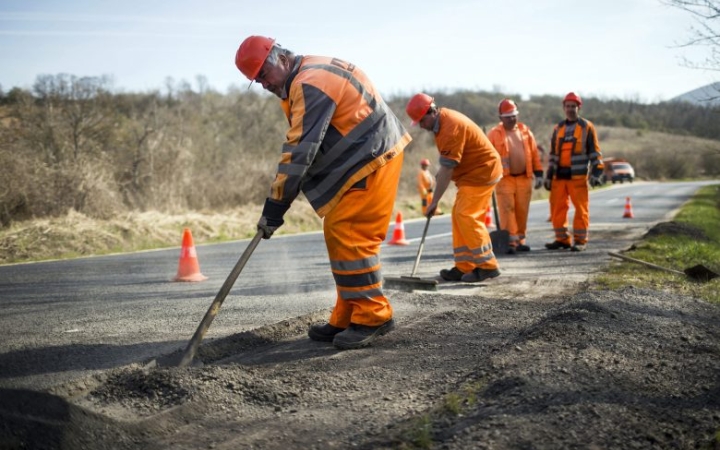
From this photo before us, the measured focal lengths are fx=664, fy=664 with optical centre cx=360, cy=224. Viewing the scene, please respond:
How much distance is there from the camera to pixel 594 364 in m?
3.54

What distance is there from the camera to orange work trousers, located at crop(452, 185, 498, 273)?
7.29m

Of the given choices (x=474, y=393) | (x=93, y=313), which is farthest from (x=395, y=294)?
(x=474, y=393)

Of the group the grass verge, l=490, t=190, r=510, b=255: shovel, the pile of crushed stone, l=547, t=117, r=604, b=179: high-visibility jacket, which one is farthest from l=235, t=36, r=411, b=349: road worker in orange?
l=547, t=117, r=604, b=179: high-visibility jacket

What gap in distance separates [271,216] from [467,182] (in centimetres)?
355

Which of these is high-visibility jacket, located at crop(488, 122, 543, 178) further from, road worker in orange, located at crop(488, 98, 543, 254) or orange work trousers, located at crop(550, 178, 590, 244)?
orange work trousers, located at crop(550, 178, 590, 244)

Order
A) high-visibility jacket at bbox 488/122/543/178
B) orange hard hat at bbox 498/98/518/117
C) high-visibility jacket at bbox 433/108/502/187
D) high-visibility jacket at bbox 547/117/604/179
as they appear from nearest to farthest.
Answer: high-visibility jacket at bbox 433/108/502/187
high-visibility jacket at bbox 488/122/543/178
orange hard hat at bbox 498/98/518/117
high-visibility jacket at bbox 547/117/604/179

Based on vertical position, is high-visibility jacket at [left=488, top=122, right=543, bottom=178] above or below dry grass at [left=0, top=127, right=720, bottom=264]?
above

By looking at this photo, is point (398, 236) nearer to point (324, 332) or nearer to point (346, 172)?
point (324, 332)

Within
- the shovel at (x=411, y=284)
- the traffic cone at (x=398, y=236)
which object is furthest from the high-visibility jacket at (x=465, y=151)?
the traffic cone at (x=398, y=236)

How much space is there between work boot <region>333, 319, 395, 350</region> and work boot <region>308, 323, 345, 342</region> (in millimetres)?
197

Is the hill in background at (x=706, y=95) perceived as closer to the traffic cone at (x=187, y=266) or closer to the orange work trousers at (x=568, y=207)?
the orange work trousers at (x=568, y=207)

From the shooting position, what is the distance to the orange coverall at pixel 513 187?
31.9ft

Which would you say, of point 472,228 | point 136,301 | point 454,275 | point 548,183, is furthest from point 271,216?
point 548,183

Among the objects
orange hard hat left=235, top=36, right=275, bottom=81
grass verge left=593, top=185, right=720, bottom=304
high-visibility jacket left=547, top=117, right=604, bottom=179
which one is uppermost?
orange hard hat left=235, top=36, right=275, bottom=81
